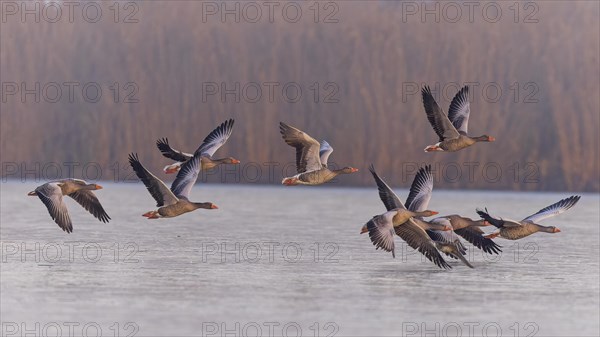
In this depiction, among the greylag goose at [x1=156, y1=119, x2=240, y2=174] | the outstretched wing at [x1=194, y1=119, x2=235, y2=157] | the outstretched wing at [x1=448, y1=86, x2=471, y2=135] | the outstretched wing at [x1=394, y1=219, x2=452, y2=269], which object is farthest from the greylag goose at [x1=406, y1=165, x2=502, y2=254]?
the outstretched wing at [x1=194, y1=119, x2=235, y2=157]

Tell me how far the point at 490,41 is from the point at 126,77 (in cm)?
1250

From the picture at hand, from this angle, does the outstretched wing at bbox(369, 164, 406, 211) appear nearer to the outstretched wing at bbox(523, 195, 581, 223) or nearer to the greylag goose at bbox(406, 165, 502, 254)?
the greylag goose at bbox(406, 165, 502, 254)

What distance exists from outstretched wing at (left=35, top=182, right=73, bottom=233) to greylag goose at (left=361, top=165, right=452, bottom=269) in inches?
135

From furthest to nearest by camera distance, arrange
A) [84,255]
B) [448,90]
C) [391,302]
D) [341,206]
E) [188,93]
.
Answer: [188,93] < [448,90] < [341,206] < [84,255] < [391,302]

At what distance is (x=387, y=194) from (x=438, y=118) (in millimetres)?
1069

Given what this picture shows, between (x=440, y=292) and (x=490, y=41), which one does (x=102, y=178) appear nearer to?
(x=490, y=41)

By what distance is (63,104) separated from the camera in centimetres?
4156

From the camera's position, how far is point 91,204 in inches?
562

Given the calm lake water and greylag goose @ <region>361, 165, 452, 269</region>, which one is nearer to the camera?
the calm lake water

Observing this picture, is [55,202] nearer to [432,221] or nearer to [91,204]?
[91,204]

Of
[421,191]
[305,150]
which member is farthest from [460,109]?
[305,150]

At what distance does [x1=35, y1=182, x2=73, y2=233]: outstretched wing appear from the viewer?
1345cm

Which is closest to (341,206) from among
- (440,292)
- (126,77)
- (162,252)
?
(162,252)

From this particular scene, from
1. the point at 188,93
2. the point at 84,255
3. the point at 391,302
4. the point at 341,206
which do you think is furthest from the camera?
the point at 188,93
